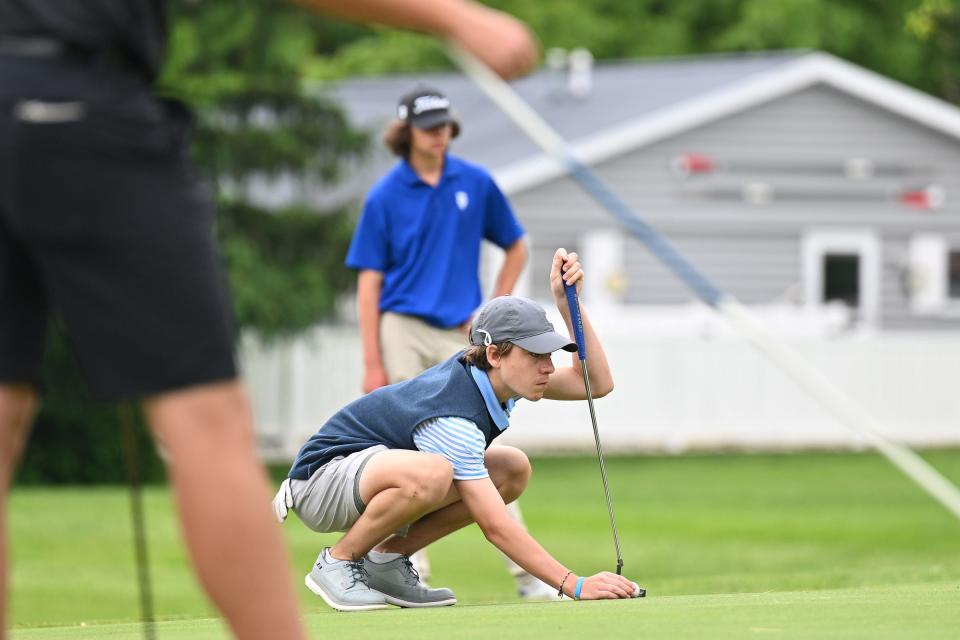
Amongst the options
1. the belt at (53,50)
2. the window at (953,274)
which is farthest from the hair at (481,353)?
the window at (953,274)

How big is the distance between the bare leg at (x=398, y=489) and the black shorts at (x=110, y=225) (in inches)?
97.8

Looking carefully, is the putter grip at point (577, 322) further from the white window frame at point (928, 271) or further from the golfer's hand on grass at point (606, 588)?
the white window frame at point (928, 271)

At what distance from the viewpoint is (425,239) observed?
7883 millimetres

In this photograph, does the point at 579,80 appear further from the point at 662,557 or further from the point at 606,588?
the point at 606,588

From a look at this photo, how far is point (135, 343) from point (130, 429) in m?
0.62

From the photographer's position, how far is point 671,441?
23.0 metres

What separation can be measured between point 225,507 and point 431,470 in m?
2.47

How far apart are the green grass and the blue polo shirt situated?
1.25 meters

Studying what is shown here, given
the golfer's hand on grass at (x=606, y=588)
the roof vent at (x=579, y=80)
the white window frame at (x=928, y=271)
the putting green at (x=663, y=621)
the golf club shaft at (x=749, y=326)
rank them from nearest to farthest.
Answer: the golf club shaft at (x=749, y=326)
the putting green at (x=663, y=621)
the golfer's hand on grass at (x=606, y=588)
the white window frame at (x=928, y=271)
the roof vent at (x=579, y=80)

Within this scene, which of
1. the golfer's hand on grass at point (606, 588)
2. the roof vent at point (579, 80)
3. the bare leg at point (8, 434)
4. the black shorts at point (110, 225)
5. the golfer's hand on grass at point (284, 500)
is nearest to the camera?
the black shorts at point (110, 225)

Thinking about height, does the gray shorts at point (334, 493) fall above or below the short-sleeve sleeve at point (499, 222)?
below

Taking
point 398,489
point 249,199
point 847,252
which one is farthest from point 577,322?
point 847,252

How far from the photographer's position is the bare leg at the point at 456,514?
19.9ft

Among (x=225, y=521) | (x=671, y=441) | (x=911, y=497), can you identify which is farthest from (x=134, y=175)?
(x=671, y=441)
